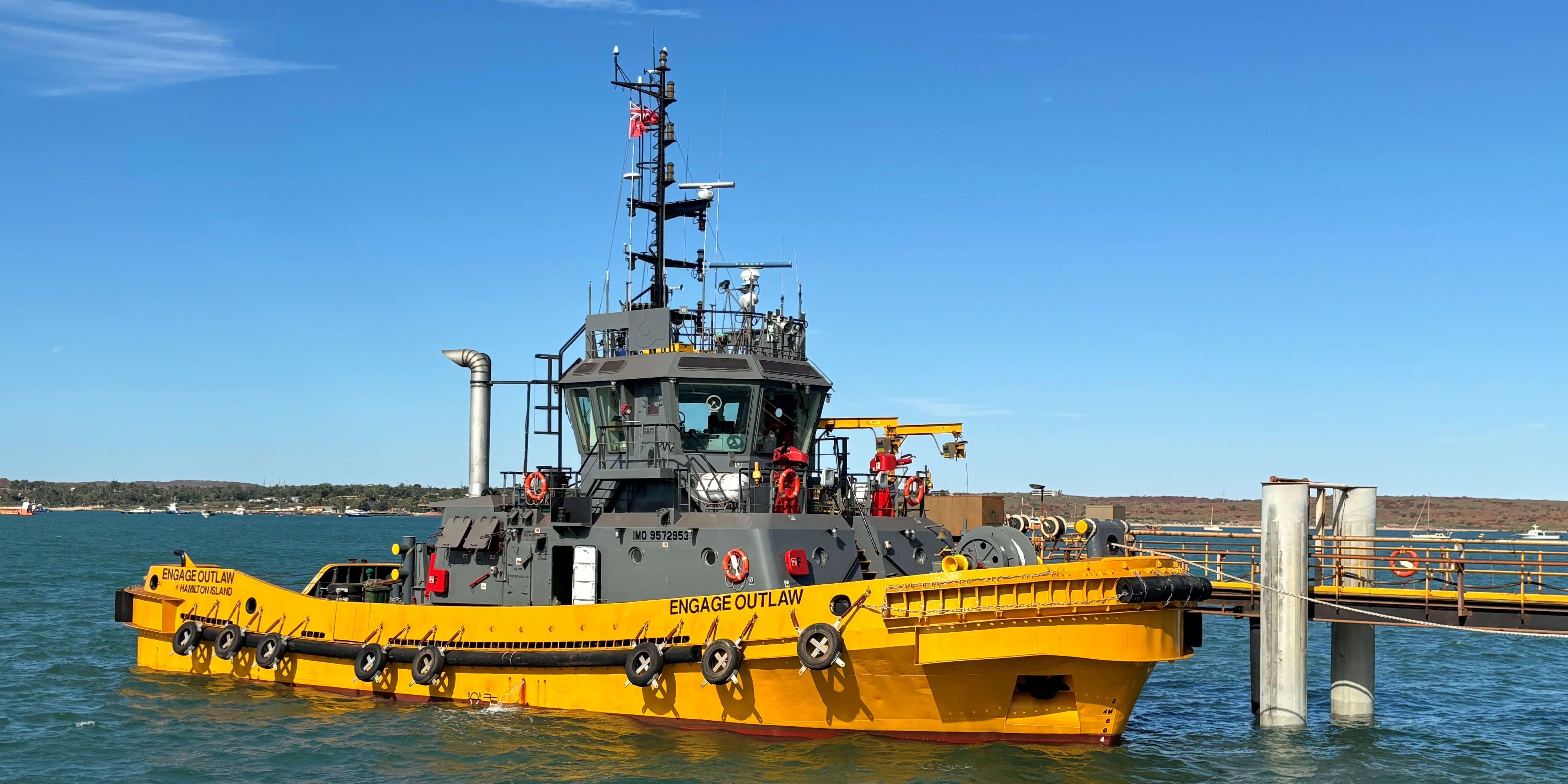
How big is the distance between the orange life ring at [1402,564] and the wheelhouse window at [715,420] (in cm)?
869

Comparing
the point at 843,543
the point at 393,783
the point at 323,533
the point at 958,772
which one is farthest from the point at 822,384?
the point at 323,533

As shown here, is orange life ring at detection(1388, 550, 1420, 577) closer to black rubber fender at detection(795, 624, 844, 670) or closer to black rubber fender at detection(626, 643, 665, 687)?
black rubber fender at detection(795, 624, 844, 670)

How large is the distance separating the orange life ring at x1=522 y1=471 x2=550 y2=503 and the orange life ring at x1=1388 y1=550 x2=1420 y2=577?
11273 millimetres

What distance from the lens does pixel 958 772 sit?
13.9 m

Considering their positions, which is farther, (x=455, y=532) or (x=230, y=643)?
(x=230, y=643)

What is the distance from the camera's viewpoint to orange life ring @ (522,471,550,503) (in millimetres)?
18094

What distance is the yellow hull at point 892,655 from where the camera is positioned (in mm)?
13688

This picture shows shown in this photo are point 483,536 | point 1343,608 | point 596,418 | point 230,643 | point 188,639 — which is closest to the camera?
point 1343,608

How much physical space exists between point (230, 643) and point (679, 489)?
812 cm

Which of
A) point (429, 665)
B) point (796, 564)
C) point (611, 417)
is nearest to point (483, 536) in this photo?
point (429, 665)

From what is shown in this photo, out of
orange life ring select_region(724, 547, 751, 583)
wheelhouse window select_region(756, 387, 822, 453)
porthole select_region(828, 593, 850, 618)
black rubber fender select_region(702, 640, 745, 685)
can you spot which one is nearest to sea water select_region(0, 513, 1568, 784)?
black rubber fender select_region(702, 640, 745, 685)

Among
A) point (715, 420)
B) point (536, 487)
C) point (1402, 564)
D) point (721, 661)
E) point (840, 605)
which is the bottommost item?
point (721, 661)

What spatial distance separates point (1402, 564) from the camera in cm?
1845

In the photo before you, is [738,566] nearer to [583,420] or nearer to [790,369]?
[790,369]
